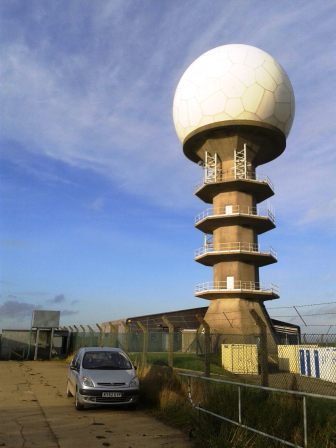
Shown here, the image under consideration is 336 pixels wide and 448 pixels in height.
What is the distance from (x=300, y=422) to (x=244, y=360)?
743 inches

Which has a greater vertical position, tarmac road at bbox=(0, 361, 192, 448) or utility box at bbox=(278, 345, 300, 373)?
utility box at bbox=(278, 345, 300, 373)

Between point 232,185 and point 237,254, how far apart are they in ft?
18.3

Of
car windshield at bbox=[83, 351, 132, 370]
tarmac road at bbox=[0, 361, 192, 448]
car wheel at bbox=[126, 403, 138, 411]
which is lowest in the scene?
tarmac road at bbox=[0, 361, 192, 448]

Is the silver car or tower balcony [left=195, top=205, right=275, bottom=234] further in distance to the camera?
tower balcony [left=195, top=205, right=275, bottom=234]

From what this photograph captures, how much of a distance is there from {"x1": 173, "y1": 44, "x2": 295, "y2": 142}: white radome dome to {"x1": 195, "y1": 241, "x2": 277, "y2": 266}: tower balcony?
9876mm

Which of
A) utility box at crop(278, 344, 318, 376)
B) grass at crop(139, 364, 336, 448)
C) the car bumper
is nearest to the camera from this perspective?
Result: grass at crop(139, 364, 336, 448)

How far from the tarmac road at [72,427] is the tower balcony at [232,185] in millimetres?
25687

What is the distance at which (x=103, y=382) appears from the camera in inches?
434

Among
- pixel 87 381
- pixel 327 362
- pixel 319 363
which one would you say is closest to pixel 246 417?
pixel 87 381

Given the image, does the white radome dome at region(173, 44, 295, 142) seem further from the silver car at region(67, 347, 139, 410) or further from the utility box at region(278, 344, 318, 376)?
the silver car at region(67, 347, 139, 410)

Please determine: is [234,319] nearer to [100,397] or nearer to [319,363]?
[319,363]

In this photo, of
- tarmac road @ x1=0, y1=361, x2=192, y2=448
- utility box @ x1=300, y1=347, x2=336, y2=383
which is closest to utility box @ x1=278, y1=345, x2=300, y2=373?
utility box @ x1=300, y1=347, x2=336, y2=383

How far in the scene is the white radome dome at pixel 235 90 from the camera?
35.2 meters

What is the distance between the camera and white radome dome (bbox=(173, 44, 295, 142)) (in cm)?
3522
